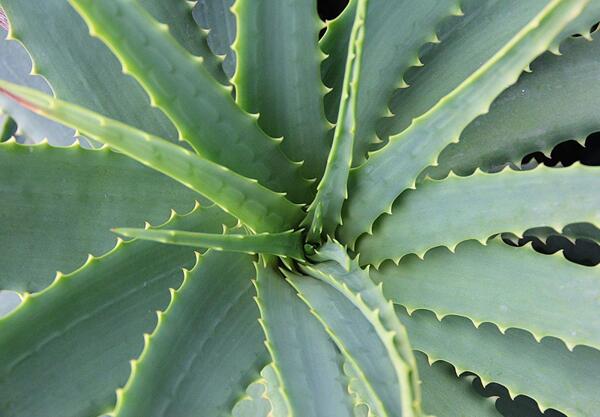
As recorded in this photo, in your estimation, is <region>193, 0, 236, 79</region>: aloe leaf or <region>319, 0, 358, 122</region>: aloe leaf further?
<region>193, 0, 236, 79</region>: aloe leaf

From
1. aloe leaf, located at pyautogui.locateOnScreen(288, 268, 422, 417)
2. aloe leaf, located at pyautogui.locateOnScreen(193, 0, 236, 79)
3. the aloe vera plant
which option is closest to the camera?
aloe leaf, located at pyautogui.locateOnScreen(288, 268, 422, 417)

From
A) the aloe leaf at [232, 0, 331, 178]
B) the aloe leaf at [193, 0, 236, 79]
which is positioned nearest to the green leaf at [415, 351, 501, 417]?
the aloe leaf at [232, 0, 331, 178]

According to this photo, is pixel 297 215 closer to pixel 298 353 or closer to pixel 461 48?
pixel 298 353

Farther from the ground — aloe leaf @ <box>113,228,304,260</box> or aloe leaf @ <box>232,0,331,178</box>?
aloe leaf @ <box>232,0,331,178</box>

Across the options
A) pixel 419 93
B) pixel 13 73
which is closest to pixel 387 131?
pixel 419 93

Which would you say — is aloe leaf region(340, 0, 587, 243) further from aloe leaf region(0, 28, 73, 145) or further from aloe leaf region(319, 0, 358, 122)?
aloe leaf region(0, 28, 73, 145)

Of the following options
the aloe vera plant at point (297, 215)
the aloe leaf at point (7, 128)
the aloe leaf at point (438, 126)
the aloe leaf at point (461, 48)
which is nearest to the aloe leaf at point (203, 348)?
the aloe vera plant at point (297, 215)

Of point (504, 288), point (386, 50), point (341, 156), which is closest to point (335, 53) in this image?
point (386, 50)

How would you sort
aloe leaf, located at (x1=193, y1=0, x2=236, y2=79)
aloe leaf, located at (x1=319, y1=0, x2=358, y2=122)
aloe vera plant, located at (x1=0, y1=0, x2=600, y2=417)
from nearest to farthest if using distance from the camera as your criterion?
aloe vera plant, located at (x1=0, y1=0, x2=600, y2=417), aloe leaf, located at (x1=319, y1=0, x2=358, y2=122), aloe leaf, located at (x1=193, y1=0, x2=236, y2=79)
